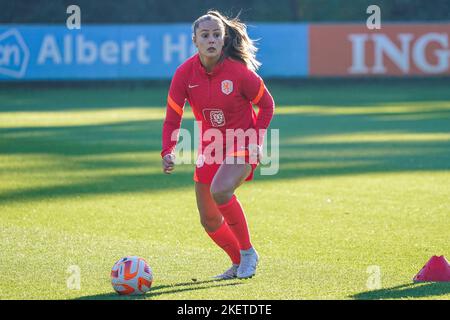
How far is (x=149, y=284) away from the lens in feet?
23.4

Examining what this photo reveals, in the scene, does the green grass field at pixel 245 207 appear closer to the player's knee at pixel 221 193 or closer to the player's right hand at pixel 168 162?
the player's knee at pixel 221 193

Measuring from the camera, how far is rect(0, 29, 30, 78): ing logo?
27.9m

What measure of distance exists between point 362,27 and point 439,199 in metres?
18.0

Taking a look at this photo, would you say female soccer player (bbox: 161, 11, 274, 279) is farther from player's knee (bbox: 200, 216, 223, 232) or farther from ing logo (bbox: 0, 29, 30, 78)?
ing logo (bbox: 0, 29, 30, 78)

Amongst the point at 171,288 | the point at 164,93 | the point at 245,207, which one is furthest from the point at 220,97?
the point at 164,93

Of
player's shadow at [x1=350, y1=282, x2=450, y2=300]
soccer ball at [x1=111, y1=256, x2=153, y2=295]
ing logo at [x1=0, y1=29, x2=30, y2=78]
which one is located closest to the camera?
player's shadow at [x1=350, y1=282, x2=450, y2=300]

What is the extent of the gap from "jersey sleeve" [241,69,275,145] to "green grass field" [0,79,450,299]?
1100 millimetres

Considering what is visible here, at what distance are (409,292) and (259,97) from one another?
185cm

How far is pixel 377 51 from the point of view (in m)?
28.9

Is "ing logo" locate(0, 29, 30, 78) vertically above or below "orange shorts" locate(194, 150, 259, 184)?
above

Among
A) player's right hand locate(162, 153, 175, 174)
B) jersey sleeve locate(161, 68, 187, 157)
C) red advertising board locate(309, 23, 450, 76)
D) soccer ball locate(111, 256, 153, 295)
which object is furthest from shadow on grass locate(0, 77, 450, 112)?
soccer ball locate(111, 256, 153, 295)

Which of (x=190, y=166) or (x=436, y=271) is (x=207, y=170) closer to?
(x=436, y=271)
